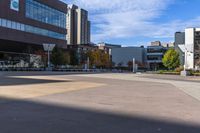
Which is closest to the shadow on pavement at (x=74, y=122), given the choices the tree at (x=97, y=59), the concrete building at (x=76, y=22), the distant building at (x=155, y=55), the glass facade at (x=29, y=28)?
the glass facade at (x=29, y=28)

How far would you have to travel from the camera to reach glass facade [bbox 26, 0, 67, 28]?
89.9 meters

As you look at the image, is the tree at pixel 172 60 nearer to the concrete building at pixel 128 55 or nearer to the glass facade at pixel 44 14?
the glass facade at pixel 44 14

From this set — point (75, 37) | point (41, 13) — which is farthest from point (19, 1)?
point (75, 37)

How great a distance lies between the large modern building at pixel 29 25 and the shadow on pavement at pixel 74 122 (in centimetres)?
7099

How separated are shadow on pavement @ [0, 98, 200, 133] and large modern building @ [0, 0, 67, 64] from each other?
70986 mm

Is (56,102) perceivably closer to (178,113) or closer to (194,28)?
(178,113)

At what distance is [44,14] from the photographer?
3787 inches

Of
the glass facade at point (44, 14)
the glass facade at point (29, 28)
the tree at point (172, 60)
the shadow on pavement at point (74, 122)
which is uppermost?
the glass facade at point (44, 14)

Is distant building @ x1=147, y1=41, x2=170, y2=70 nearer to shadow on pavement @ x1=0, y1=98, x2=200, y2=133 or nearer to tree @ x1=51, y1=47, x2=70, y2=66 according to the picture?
tree @ x1=51, y1=47, x2=70, y2=66

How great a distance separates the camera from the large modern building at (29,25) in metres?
81.2

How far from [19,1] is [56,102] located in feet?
246

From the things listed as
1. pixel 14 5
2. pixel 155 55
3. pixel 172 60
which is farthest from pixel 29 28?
pixel 155 55

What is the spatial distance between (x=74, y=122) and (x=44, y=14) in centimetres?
8923

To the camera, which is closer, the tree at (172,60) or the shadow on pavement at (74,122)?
the shadow on pavement at (74,122)
